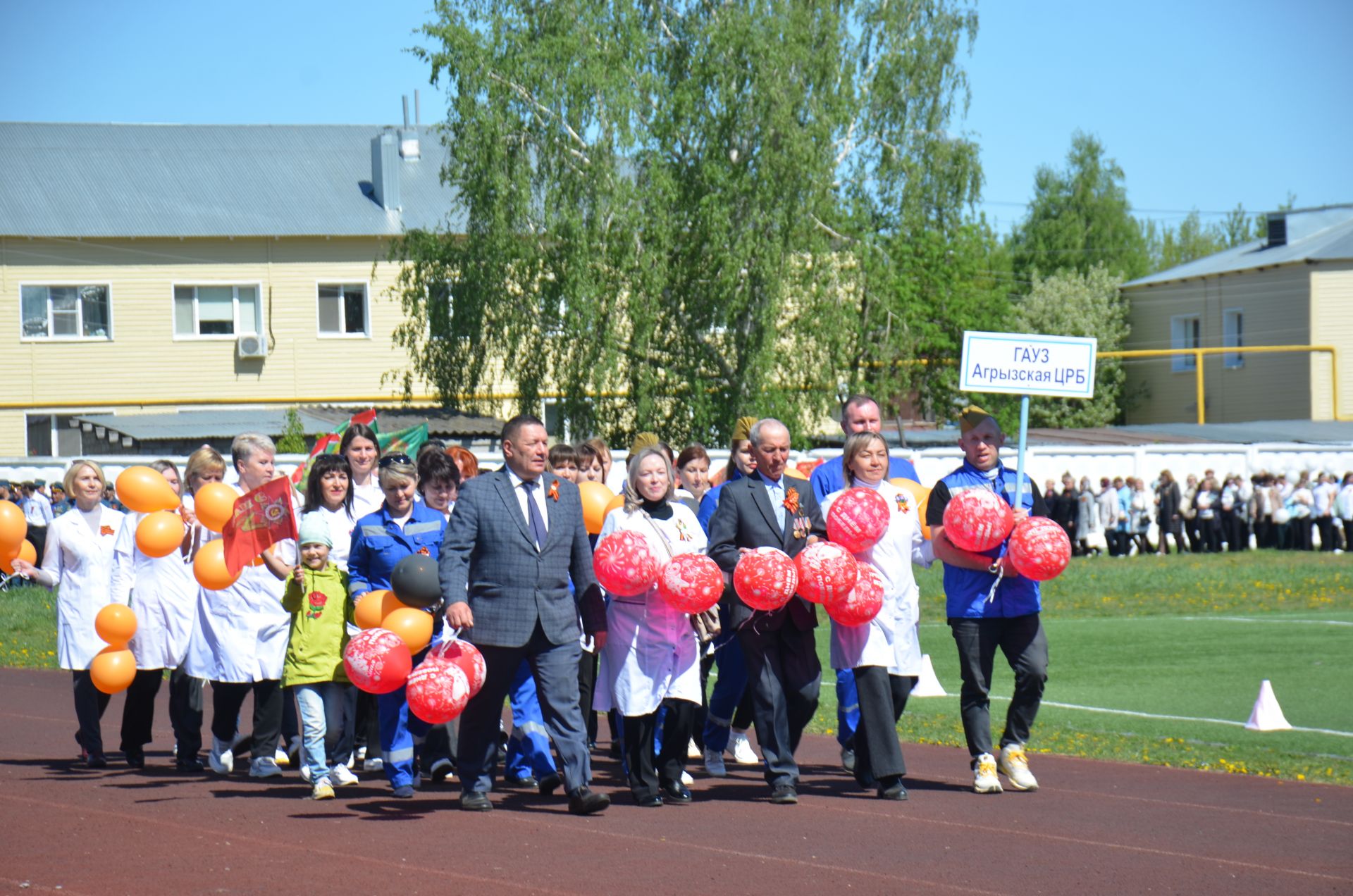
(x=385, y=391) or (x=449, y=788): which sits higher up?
(x=385, y=391)

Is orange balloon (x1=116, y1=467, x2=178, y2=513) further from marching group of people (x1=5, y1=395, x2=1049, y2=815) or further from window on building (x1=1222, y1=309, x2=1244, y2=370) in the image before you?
window on building (x1=1222, y1=309, x2=1244, y2=370)

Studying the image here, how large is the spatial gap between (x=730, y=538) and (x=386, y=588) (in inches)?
79.3

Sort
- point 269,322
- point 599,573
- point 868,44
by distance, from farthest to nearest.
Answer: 1. point 269,322
2. point 868,44
3. point 599,573

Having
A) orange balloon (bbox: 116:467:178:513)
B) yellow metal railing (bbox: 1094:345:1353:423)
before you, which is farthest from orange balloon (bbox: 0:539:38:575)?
yellow metal railing (bbox: 1094:345:1353:423)

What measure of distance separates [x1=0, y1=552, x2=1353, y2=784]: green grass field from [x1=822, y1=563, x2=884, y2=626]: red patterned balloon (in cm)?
293

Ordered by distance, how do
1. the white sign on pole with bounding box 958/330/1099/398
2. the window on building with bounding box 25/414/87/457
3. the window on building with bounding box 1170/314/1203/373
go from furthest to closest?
the window on building with bounding box 1170/314/1203/373 < the window on building with bounding box 25/414/87/457 < the white sign on pole with bounding box 958/330/1099/398

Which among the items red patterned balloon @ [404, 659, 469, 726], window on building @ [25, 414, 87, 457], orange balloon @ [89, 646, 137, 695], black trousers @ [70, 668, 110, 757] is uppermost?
window on building @ [25, 414, 87, 457]

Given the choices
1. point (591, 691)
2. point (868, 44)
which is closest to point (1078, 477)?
point (868, 44)

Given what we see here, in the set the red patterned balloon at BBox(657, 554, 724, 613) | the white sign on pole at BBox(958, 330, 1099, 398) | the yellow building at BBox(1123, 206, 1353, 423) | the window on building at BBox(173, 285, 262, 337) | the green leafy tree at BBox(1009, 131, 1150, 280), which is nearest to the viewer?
the red patterned balloon at BBox(657, 554, 724, 613)

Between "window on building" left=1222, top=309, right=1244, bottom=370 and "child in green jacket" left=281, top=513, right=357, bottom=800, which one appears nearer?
"child in green jacket" left=281, top=513, right=357, bottom=800

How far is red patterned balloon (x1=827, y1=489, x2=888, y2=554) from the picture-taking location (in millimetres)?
8516

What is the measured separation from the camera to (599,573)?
838cm

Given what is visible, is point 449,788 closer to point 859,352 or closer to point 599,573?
point 599,573

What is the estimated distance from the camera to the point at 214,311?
43.8 m
